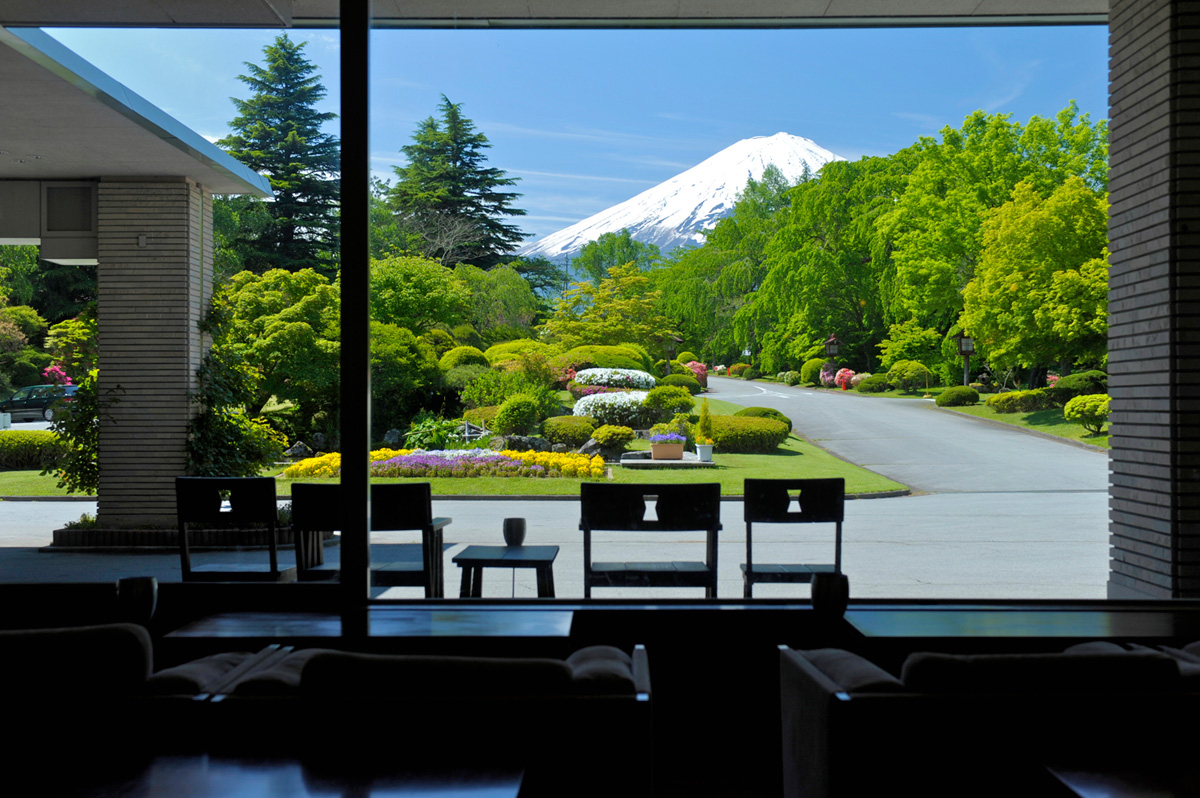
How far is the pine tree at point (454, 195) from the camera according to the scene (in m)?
4.43

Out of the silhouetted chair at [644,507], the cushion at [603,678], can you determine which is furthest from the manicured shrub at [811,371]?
the cushion at [603,678]

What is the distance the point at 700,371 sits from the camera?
5.24 m

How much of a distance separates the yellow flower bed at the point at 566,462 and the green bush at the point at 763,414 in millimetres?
991

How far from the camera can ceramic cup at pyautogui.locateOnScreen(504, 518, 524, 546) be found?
10.9 feet

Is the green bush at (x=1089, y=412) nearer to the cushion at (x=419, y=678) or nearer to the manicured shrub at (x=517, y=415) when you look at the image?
the manicured shrub at (x=517, y=415)

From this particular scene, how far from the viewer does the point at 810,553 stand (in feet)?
16.7

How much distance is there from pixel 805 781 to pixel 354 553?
1.42 m

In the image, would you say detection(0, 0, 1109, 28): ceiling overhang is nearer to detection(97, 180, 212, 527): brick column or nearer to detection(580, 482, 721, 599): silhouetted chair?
detection(97, 180, 212, 527): brick column

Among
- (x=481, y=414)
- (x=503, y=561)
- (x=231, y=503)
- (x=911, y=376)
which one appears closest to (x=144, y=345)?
(x=481, y=414)

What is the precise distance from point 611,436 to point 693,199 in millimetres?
1622

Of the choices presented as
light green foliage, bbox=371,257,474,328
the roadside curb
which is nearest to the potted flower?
light green foliage, bbox=371,257,474,328

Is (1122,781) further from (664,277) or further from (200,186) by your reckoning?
(200,186)

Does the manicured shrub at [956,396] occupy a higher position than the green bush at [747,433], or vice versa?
the manicured shrub at [956,396]

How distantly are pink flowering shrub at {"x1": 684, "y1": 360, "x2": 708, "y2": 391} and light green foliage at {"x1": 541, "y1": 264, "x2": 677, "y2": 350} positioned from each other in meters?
0.24
